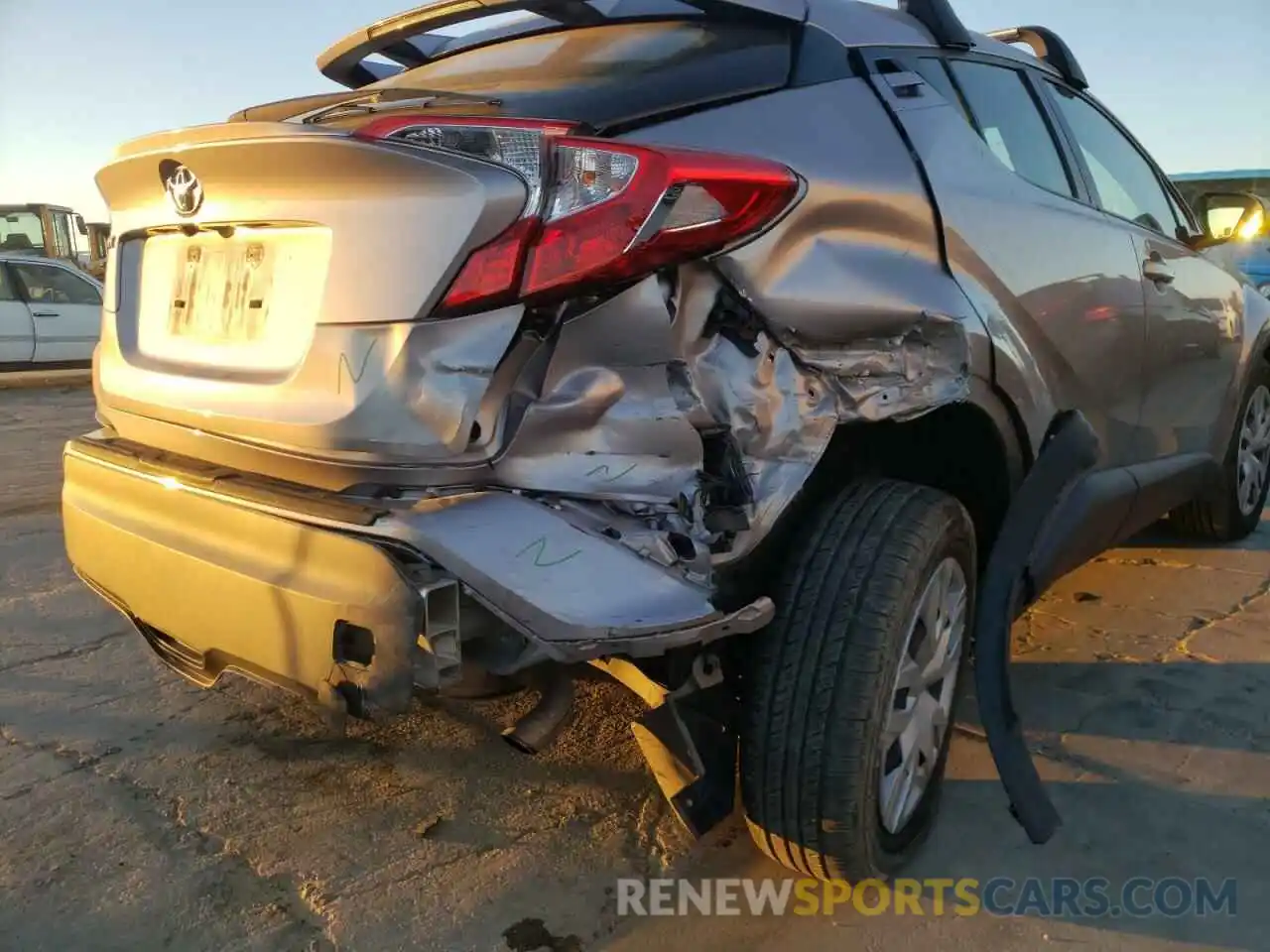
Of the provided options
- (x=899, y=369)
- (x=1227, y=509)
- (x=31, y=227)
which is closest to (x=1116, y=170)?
(x=1227, y=509)

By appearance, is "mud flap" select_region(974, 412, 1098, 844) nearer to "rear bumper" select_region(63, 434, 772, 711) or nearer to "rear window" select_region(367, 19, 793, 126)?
"rear bumper" select_region(63, 434, 772, 711)

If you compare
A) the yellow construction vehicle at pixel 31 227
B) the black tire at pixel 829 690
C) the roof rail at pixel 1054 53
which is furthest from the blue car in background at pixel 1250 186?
the yellow construction vehicle at pixel 31 227

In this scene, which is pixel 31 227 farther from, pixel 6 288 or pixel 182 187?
pixel 182 187

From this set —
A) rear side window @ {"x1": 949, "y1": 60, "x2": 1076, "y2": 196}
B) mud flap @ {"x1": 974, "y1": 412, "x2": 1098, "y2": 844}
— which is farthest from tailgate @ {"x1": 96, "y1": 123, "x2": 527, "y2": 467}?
rear side window @ {"x1": 949, "y1": 60, "x2": 1076, "y2": 196}

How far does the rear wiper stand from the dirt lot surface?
147 cm

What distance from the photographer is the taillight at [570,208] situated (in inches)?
62.9

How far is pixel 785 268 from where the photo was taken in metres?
1.84

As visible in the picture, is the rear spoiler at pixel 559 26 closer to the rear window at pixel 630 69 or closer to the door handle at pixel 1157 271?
the rear window at pixel 630 69

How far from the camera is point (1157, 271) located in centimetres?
332

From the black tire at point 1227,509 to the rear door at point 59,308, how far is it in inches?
456

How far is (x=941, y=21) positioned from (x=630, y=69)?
1157mm

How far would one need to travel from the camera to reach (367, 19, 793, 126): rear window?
1.83 m

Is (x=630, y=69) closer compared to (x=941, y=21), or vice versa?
(x=630, y=69)

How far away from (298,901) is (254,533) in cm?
87
